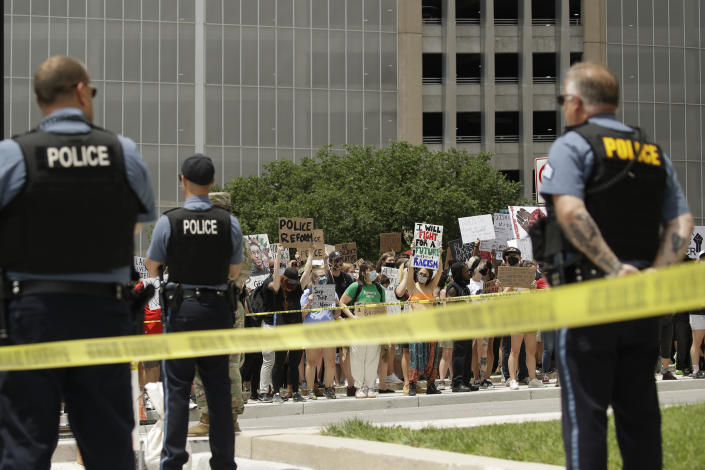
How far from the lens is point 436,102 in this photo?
62.7 m

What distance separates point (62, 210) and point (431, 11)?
209 ft

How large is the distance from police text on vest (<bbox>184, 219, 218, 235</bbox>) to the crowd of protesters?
287 inches

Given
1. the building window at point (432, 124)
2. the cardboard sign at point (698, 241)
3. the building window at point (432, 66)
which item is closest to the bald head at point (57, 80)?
the cardboard sign at point (698, 241)

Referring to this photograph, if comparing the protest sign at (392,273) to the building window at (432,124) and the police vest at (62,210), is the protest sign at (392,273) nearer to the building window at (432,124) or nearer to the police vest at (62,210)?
the police vest at (62,210)

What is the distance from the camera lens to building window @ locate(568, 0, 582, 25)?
6334cm

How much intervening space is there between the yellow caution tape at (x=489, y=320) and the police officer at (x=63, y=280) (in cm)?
5

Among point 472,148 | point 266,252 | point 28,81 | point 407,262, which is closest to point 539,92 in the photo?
point 472,148

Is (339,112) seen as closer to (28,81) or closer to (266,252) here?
(28,81)

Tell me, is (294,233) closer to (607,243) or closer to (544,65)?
(607,243)

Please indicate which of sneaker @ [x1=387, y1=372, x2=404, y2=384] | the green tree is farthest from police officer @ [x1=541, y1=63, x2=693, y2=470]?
the green tree

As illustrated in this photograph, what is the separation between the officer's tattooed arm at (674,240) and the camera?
15.4ft

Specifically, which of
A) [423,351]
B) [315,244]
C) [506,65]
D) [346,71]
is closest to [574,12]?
[506,65]

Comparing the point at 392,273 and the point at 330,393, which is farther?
the point at 392,273

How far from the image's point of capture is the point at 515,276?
52.0 ft
